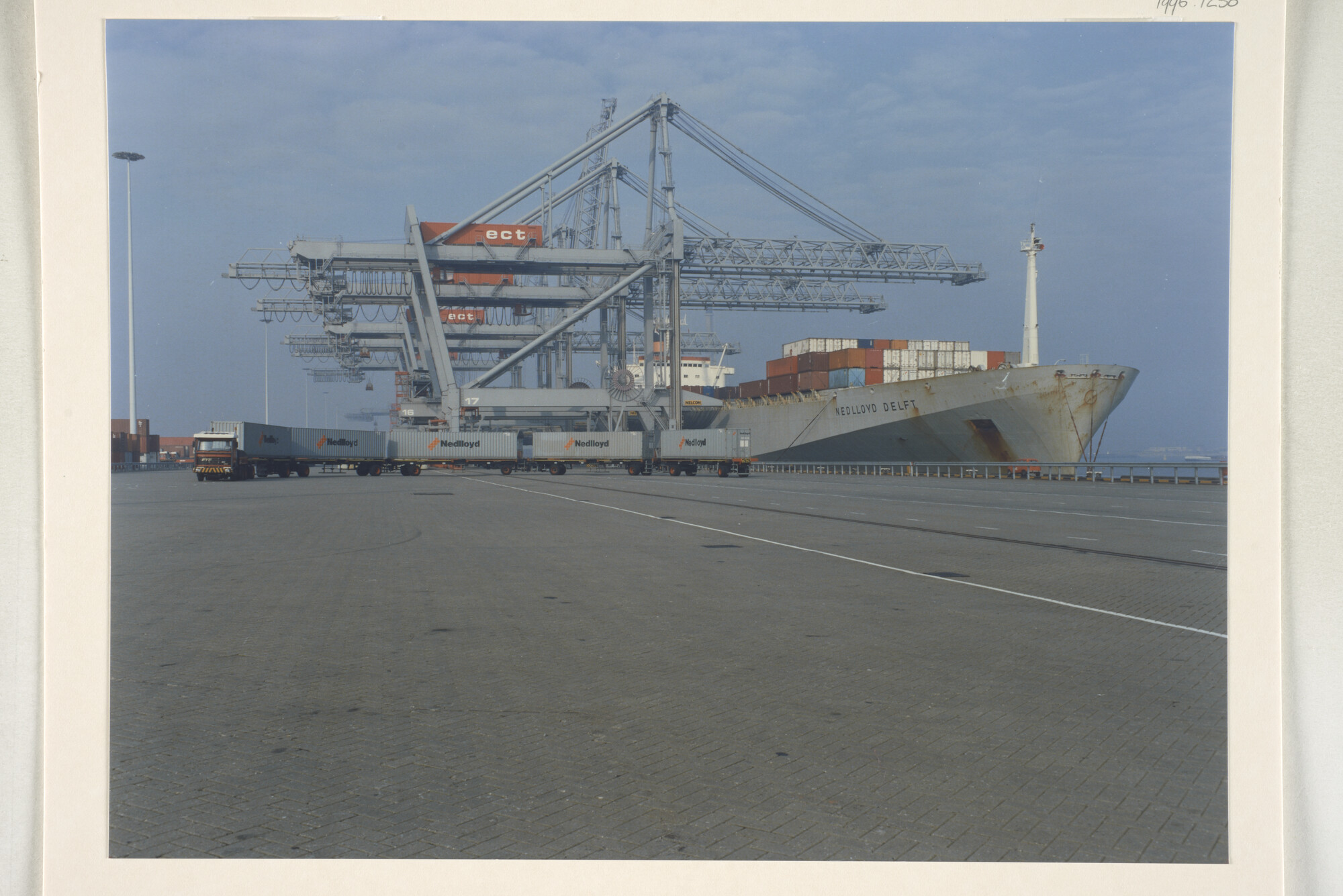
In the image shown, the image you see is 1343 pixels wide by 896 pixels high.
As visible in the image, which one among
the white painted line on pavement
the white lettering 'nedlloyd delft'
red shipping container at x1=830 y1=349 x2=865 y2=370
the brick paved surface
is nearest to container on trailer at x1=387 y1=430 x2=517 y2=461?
the white lettering 'nedlloyd delft'

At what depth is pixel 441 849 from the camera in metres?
3.20

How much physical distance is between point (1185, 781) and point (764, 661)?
272 centimetres

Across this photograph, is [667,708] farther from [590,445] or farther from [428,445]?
[590,445]

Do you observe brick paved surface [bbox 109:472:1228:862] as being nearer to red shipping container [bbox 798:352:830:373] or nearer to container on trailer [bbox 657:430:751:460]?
container on trailer [bbox 657:430:751:460]

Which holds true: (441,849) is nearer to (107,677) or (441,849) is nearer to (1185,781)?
(107,677)

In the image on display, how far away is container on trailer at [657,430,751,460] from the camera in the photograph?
179 feet

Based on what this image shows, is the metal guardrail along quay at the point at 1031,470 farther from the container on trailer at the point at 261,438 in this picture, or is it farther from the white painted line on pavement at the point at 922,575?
the container on trailer at the point at 261,438

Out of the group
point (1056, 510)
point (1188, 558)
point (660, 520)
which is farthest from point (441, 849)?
point (1056, 510)

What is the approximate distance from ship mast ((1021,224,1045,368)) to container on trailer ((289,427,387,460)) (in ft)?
116

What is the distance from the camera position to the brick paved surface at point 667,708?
3363 mm

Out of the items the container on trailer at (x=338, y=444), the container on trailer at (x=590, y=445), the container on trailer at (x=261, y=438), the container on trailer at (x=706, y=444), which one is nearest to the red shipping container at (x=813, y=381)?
the container on trailer at (x=706, y=444)

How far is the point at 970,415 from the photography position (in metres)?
48.3

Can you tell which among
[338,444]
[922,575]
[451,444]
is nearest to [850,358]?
[451,444]

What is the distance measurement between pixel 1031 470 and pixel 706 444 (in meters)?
18.0
